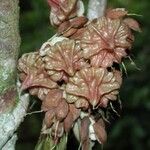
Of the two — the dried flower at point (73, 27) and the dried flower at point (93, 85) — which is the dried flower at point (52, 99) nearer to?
the dried flower at point (93, 85)

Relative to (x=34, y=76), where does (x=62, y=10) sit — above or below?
above

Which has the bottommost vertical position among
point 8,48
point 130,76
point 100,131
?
point 130,76

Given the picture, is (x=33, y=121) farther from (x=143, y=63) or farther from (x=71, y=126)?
(x=71, y=126)

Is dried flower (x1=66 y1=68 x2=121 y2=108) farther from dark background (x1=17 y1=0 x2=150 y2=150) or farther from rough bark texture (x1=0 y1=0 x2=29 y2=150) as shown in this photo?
dark background (x1=17 y1=0 x2=150 y2=150)

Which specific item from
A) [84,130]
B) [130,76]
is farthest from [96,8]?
[130,76]

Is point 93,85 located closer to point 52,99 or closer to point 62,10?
point 52,99

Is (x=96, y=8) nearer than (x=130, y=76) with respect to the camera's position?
Yes

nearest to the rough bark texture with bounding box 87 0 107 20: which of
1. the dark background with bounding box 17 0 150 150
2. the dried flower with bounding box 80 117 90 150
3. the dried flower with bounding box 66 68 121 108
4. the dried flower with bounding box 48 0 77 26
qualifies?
the dried flower with bounding box 48 0 77 26
